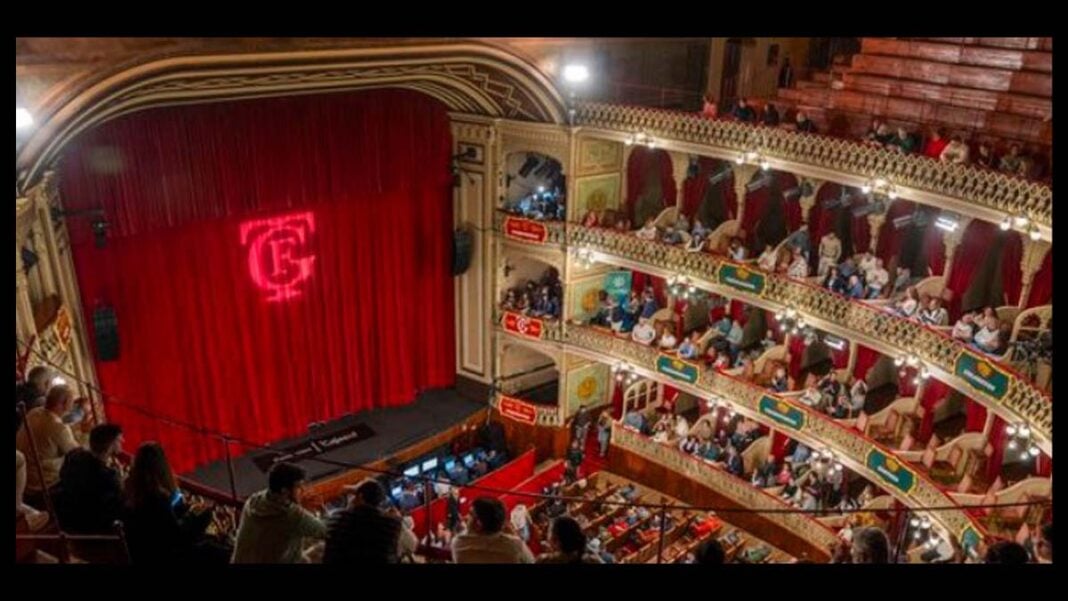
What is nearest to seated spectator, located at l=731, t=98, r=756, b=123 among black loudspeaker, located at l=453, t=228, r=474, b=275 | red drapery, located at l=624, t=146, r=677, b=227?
red drapery, located at l=624, t=146, r=677, b=227

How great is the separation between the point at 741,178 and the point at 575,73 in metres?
4.11

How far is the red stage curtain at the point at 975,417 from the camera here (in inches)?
615

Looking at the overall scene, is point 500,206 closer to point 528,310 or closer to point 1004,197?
point 528,310

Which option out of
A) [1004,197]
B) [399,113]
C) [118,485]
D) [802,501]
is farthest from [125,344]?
[1004,197]

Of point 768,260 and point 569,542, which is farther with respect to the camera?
point 768,260

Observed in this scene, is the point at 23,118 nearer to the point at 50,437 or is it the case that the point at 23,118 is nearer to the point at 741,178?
the point at 50,437

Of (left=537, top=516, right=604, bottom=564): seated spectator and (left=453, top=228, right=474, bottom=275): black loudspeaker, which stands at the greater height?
(left=537, top=516, right=604, bottom=564): seated spectator

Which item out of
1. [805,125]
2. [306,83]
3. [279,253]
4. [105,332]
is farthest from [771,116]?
[105,332]

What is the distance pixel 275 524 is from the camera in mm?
5680

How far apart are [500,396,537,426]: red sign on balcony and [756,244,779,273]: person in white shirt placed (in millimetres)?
6585

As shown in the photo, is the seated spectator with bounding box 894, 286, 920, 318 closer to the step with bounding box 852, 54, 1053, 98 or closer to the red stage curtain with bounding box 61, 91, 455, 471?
the step with bounding box 852, 54, 1053, 98

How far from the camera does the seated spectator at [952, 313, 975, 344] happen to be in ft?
46.6

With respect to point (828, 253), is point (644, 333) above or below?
below
